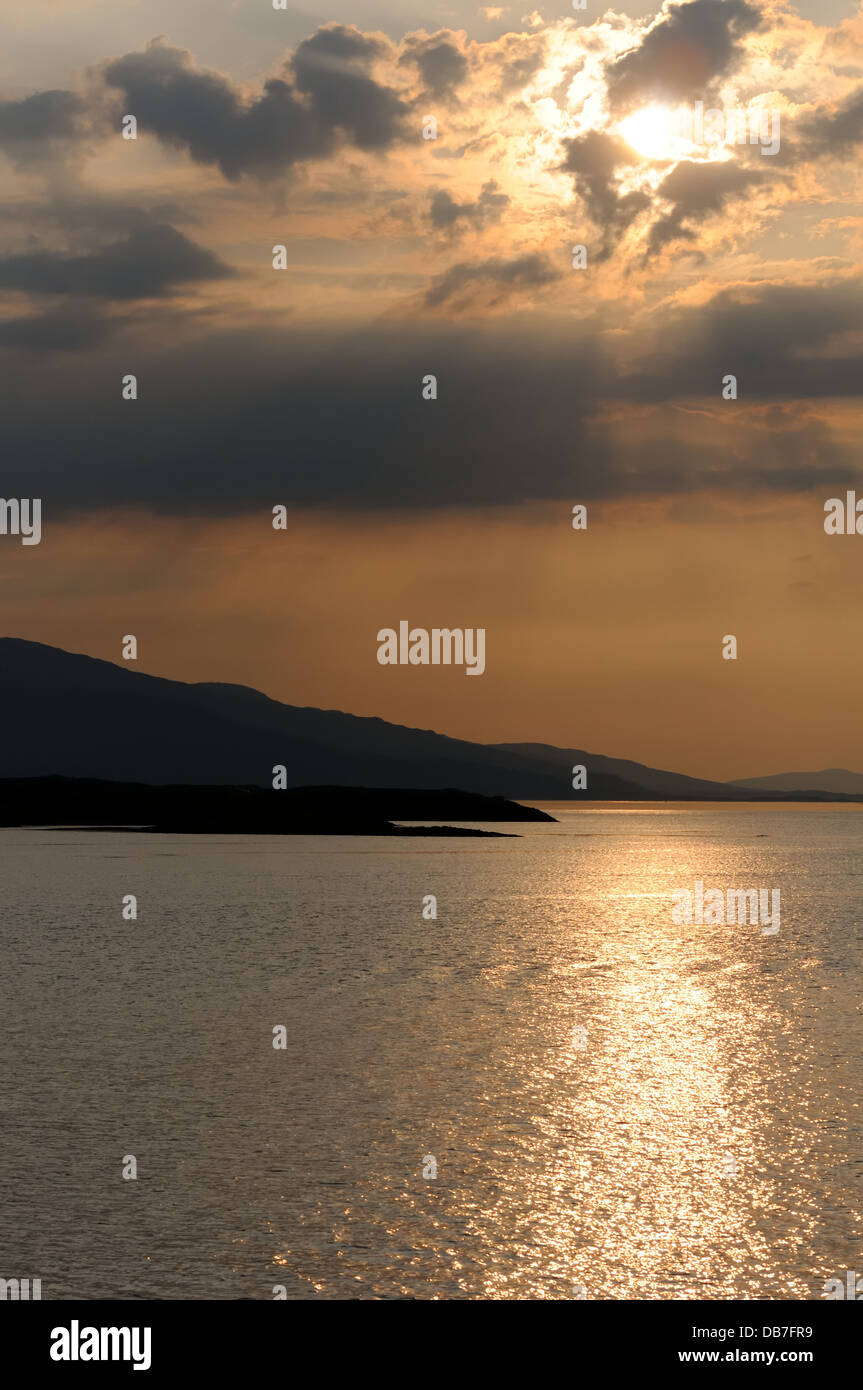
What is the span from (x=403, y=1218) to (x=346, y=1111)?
21.4 feet

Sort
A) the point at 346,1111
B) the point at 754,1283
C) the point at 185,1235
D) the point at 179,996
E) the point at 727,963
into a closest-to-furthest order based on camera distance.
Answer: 1. the point at 754,1283
2. the point at 185,1235
3. the point at 346,1111
4. the point at 179,996
5. the point at 727,963

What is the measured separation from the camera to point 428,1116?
2398 centimetres

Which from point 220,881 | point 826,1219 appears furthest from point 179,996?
point 220,881

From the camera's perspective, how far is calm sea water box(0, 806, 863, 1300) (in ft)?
53.7

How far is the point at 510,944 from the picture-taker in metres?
57.8

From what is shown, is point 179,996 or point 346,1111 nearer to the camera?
point 346,1111

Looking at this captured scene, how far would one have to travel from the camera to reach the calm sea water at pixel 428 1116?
53.7ft

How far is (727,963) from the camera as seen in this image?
2024 inches
